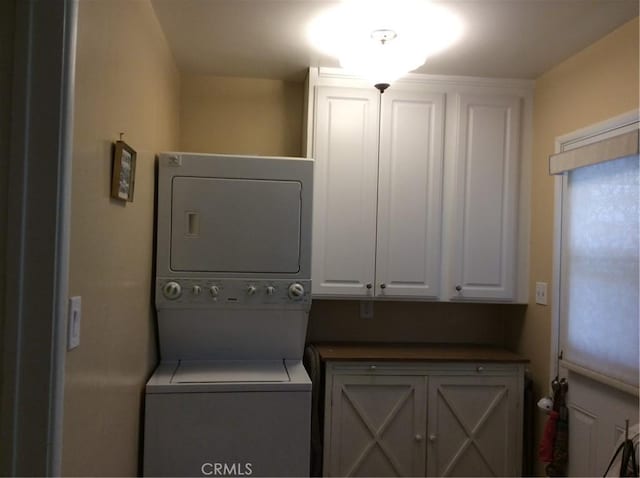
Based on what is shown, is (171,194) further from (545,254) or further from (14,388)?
(545,254)

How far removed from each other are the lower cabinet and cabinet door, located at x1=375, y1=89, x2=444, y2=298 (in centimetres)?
47

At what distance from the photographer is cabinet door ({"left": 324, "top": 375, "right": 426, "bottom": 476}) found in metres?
2.37

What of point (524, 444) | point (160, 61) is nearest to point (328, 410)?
point (524, 444)

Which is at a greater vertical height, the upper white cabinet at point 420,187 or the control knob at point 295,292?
the upper white cabinet at point 420,187

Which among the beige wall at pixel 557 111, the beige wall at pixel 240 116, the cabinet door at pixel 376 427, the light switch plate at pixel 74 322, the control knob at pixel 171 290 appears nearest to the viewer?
the light switch plate at pixel 74 322

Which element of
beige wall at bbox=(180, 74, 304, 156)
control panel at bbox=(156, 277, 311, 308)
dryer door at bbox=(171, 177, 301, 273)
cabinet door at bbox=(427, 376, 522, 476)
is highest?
beige wall at bbox=(180, 74, 304, 156)

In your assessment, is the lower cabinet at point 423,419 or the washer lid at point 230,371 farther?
the lower cabinet at point 423,419

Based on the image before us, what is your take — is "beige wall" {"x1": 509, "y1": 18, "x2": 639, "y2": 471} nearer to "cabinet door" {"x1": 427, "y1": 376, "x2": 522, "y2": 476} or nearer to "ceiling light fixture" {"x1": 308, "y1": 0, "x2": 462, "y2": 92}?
"cabinet door" {"x1": 427, "y1": 376, "x2": 522, "y2": 476}

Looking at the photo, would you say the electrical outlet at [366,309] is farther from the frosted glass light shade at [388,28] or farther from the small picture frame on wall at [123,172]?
the small picture frame on wall at [123,172]

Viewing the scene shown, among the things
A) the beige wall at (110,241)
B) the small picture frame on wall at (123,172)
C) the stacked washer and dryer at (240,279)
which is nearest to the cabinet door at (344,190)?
the stacked washer and dryer at (240,279)

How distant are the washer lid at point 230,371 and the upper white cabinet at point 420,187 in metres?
0.51

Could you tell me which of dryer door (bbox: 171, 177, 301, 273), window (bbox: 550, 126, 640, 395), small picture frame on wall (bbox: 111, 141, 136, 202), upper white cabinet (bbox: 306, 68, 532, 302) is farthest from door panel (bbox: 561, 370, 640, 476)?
small picture frame on wall (bbox: 111, 141, 136, 202)

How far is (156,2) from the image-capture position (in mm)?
1926

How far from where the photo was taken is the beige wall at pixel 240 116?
280 centimetres
